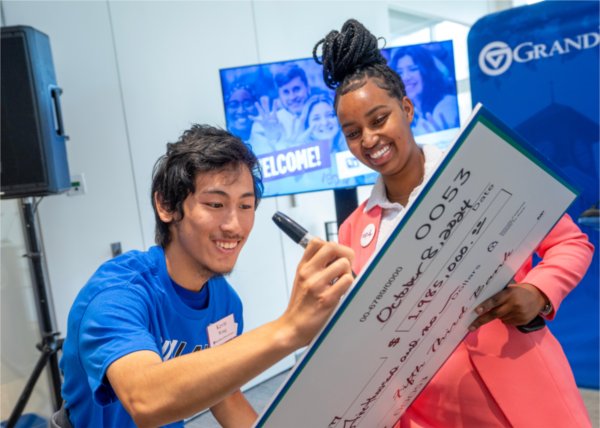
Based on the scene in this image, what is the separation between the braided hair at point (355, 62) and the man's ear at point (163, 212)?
493mm

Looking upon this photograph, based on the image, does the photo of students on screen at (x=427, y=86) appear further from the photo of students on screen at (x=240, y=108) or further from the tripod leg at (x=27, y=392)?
the tripod leg at (x=27, y=392)

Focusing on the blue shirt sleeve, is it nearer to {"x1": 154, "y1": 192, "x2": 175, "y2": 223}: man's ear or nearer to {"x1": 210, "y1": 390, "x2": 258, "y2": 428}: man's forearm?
{"x1": 154, "y1": 192, "x2": 175, "y2": 223}: man's ear

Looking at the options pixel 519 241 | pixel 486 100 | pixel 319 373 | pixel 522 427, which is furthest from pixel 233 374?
pixel 486 100

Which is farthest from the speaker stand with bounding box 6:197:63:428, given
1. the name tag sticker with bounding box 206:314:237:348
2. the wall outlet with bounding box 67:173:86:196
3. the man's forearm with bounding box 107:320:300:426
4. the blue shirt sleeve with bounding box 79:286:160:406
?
the man's forearm with bounding box 107:320:300:426

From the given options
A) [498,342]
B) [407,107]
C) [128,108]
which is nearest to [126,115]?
[128,108]

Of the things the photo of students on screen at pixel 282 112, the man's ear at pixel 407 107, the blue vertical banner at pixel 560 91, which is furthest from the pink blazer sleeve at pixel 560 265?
the photo of students on screen at pixel 282 112

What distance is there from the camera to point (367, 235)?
1165 millimetres

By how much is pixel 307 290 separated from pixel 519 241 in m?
0.39

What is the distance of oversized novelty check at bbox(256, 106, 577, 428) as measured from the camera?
0.54 meters

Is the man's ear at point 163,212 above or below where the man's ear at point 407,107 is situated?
below

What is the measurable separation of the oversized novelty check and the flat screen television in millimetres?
2189

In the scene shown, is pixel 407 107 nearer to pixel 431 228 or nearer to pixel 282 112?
pixel 431 228

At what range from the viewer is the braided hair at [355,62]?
47.8 inches

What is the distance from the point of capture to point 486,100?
2.54 meters
